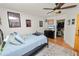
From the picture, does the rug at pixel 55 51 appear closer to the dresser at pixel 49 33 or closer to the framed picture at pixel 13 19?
the dresser at pixel 49 33

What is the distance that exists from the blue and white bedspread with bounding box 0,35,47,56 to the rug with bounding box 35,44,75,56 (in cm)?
16

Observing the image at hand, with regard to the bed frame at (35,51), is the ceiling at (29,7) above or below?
above

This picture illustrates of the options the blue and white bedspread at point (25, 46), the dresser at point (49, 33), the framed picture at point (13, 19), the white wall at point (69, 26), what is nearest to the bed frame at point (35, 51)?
the blue and white bedspread at point (25, 46)

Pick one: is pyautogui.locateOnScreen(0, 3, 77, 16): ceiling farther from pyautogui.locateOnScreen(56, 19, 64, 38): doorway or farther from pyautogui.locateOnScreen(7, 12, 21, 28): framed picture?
pyautogui.locateOnScreen(56, 19, 64, 38): doorway

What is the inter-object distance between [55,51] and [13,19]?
3.32 ft

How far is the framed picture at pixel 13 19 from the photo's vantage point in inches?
64.8

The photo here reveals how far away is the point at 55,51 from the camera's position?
5.83ft

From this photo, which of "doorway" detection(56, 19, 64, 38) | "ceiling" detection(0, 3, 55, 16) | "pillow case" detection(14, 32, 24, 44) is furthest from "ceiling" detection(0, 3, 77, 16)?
"pillow case" detection(14, 32, 24, 44)

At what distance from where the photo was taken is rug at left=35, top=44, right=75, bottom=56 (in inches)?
68.2

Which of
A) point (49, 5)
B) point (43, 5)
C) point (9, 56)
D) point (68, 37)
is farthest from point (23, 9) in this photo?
point (68, 37)

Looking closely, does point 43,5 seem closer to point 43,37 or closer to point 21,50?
point 43,37

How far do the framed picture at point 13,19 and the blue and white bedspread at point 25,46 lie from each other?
0.33m

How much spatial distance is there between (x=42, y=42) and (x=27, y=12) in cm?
68

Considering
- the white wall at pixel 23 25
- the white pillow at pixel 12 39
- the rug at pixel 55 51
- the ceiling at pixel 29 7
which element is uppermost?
the ceiling at pixel 29 7
